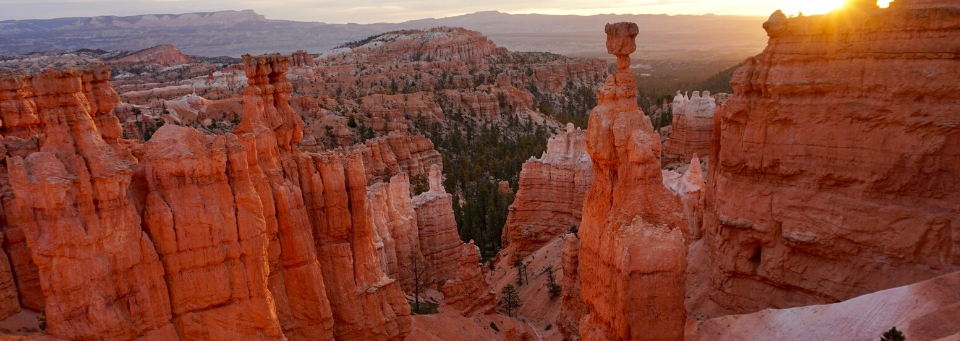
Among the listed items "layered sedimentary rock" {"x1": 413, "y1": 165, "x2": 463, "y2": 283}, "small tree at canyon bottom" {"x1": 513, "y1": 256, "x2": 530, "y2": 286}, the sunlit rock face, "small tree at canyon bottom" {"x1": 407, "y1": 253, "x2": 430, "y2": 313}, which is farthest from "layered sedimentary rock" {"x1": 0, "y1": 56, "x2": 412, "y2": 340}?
"small tree at canyon bottom" {"x1": 513, "y1": 256, "x2": 530, "y2": 286}

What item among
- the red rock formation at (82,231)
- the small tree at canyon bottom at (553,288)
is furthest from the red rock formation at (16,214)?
the small tree at canyon bottom at (553,288)

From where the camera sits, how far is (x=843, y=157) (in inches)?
526

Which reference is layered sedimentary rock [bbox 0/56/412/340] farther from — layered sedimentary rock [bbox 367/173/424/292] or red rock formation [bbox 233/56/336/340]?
layered sedimentary rock [bbox 367/173/424/292]

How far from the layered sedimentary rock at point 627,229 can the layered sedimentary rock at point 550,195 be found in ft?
65.4

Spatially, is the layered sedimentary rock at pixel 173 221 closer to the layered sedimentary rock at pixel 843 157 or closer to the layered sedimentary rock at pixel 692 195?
the layered sedimentary rock at pixel 843 157

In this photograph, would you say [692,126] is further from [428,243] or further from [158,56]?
[158,56]

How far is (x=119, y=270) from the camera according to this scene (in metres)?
10.8

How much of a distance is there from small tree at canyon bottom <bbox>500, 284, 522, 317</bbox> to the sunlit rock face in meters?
12.2

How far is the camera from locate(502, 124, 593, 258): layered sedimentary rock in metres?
34.1

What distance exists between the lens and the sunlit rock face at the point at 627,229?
11.7 m

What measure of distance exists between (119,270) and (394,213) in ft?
51.6

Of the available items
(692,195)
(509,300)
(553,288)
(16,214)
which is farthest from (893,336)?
(509,300)

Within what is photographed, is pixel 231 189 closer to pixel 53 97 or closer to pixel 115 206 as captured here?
pixel 115 206

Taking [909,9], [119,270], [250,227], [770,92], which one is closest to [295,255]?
[250,227]
